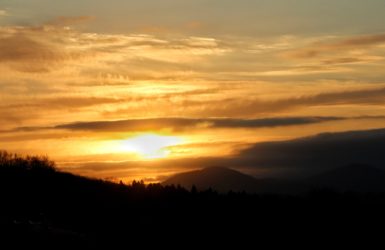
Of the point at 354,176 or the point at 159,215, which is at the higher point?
the point at 354,176

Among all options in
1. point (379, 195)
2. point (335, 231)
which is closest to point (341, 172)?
point (379, 195)

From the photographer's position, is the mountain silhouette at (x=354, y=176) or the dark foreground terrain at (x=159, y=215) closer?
the dark foreground terrain at (x=159, y=215)

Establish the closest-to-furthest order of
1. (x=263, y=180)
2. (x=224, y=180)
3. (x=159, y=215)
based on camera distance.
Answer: (x=159, y=215) < (x=263, y=180) < (x=224, y=180)

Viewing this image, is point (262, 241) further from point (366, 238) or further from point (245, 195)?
point (245, 195)

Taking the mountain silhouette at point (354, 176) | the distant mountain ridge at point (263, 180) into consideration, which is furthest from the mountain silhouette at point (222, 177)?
the mountain silhouette at point (354, 176)

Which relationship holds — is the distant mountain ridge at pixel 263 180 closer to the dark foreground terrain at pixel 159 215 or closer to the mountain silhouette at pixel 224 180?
the mountain silhouette at pixel 224 180

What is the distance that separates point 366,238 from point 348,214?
2.72m

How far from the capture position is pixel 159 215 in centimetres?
3491

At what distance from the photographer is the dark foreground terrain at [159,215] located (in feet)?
100

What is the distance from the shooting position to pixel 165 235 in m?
32.2

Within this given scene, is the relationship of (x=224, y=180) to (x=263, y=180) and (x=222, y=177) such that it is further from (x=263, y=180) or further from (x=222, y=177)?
(x=263, y=180)

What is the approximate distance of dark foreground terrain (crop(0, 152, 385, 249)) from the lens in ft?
100

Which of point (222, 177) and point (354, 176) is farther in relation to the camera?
point (222, 177)

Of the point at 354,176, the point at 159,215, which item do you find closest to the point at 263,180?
the point at 354,176
